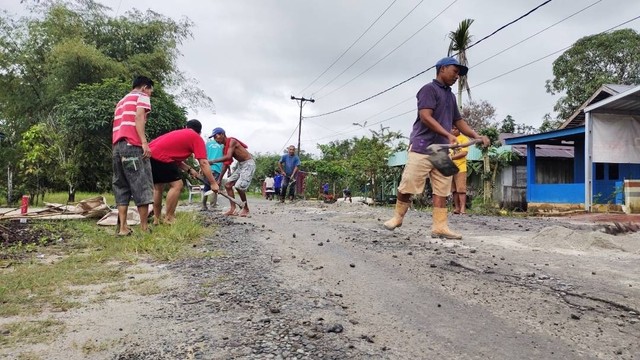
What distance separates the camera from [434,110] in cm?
490

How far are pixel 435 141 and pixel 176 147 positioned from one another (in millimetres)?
3514

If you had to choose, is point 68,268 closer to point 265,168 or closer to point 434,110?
point 434,110

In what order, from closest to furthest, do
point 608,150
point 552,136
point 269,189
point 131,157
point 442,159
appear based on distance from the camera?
1. point 442,159
2. point 131,157
3. point 608,150
4. point 552,136
5. point 269,189

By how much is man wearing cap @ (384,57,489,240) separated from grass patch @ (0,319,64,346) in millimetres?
3402

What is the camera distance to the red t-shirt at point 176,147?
6.45m

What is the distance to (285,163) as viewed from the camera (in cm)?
1381

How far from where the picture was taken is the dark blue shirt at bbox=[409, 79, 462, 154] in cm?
484

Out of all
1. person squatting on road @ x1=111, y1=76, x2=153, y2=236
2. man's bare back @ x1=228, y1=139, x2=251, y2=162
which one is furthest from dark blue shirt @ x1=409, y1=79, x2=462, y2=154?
man's bare back @ x1=228, y1=139, x2=251, y2=162

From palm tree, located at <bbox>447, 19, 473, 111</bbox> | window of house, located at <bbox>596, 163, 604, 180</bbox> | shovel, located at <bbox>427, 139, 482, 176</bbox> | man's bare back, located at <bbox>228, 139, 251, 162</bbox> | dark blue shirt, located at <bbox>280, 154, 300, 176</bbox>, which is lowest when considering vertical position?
shovel, located at <bbox>427, 139, 482, 176</bbox>

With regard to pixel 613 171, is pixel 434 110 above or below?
below

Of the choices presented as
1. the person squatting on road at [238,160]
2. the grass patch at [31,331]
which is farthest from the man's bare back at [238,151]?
the grass patch at [31,331]

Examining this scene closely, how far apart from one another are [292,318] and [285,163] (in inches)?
454

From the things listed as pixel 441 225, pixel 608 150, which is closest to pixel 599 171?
pixel 608 150

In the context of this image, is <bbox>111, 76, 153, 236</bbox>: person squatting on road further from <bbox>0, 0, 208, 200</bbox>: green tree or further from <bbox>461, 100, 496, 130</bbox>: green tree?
<bbox>461, 100, 496, 130</bbox>: green tree
